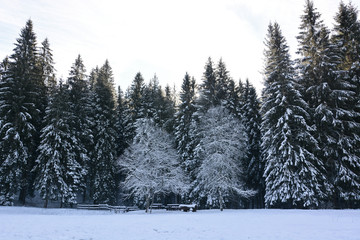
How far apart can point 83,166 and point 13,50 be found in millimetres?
17814

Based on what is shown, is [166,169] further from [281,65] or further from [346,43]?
[346,43]

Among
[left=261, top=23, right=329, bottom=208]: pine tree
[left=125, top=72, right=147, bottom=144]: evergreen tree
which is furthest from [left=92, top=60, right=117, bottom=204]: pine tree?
[left=261, top=23, right=329, bottom=208]: pine tree

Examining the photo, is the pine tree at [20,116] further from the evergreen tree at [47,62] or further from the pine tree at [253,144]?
the pine tree at [253,144]

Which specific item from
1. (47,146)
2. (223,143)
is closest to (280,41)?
(223,143)

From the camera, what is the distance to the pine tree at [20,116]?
28422 millimetres

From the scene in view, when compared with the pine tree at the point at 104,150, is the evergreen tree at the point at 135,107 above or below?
above

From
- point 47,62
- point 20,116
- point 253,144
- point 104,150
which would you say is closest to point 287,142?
point 253,144

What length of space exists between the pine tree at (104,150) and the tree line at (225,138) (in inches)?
7.3

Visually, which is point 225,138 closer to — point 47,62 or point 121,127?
point 121,127

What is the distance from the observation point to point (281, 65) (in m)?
29.6

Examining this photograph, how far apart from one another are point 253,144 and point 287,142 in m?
10.3

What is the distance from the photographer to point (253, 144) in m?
36.3

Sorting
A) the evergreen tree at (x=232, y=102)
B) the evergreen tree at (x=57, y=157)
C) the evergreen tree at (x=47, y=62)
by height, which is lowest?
the evergreen tree at (x=57, y=157)

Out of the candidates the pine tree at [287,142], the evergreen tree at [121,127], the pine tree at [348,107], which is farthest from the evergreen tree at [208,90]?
the pine tree at [348,107]
